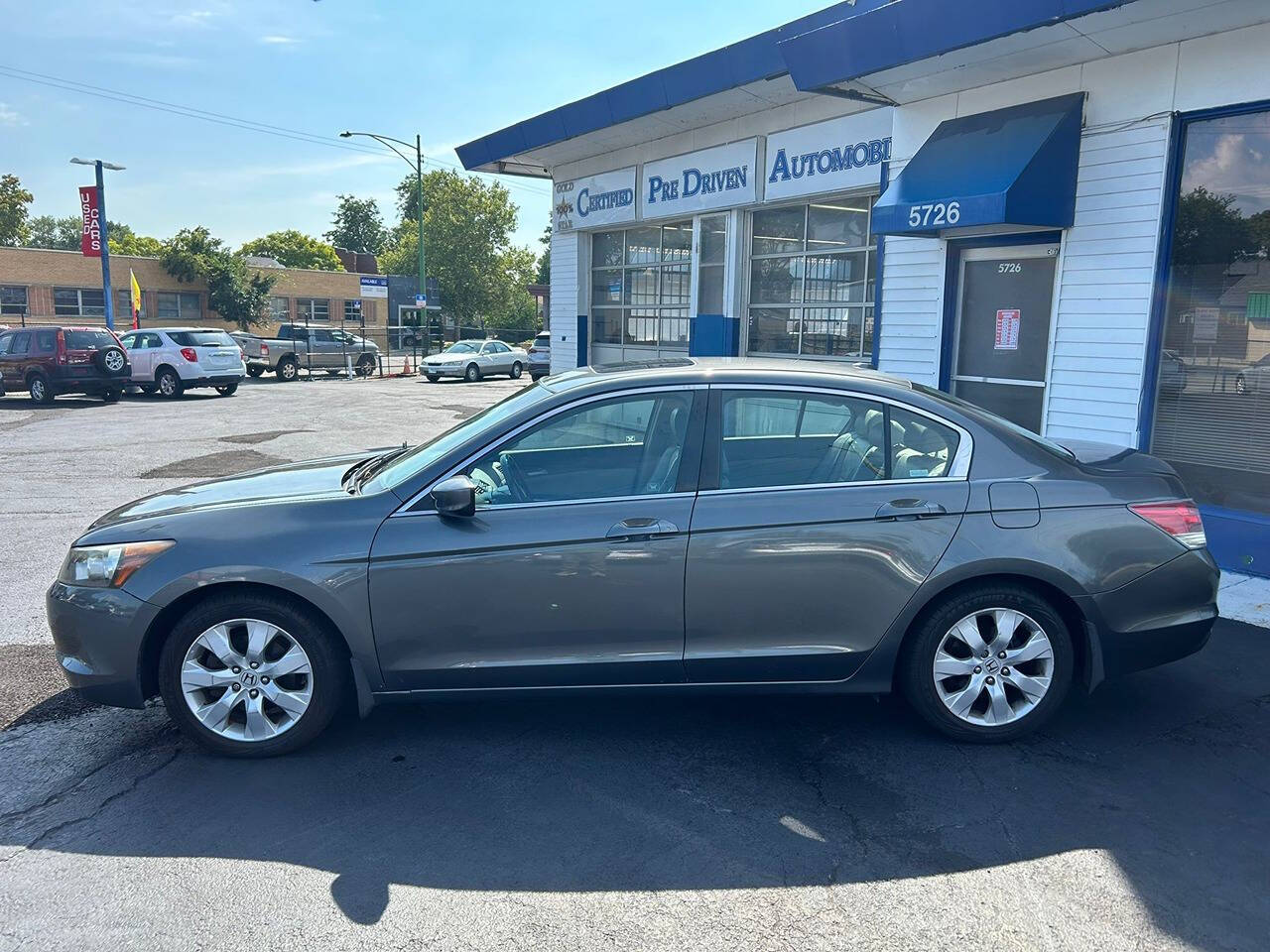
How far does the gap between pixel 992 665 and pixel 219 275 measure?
49502mm

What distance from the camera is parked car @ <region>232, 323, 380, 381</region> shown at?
3100cm

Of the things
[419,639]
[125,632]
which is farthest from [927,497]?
[125,632]

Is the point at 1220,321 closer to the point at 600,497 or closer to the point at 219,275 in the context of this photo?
the point at 600,497

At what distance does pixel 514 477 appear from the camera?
13.4ft

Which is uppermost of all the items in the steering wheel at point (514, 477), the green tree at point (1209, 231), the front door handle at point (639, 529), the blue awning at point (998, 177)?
the blue awning at point (998, 177)

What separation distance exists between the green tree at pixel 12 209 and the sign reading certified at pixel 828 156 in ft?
226

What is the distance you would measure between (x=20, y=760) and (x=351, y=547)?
168cm

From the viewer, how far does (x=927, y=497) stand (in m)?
4.01

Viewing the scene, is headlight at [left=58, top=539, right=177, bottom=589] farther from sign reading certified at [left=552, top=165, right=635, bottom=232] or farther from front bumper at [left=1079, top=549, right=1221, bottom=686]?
sign reading certified at [left=552, top=165, right=635, bottom=232]

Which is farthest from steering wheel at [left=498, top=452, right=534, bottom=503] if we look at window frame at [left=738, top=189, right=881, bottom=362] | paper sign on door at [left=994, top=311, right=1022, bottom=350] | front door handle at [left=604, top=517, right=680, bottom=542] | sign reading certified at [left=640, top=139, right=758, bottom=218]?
sign reading certified at [left=640, top=139, right=758, bottom=218]

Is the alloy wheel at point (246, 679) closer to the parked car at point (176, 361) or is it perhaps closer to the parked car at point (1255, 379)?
the parked car at point (1255, 379)

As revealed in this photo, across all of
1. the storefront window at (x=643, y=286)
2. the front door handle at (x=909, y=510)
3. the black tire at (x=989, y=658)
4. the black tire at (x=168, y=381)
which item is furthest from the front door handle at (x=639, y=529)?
the black tire at (x=168, y=381)

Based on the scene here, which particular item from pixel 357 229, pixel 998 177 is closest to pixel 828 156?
pixel 998 177

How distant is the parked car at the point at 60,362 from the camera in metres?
20.0
